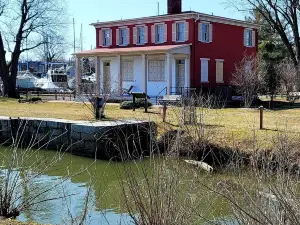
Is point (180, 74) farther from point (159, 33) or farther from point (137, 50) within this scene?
point (137, 50)

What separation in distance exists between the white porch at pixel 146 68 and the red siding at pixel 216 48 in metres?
0.60

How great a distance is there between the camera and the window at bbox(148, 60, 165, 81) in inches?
1262

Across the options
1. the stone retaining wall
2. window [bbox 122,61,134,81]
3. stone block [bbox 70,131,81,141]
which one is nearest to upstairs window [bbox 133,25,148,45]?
window [bbox 122,61,134,81]

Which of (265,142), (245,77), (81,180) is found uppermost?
(245,77)

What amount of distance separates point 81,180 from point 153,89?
792 inches

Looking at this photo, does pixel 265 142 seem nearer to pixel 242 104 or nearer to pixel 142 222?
pixel 142 222

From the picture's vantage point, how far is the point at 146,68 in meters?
32.0

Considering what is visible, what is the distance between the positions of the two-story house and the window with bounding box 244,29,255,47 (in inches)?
2.9

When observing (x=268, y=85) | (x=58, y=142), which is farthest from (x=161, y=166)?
(x=268, y=85)

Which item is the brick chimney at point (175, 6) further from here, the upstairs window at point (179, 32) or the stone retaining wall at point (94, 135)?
the stone retaining wall at point (94, 135)

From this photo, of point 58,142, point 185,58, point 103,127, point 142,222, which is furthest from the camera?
point 185,58

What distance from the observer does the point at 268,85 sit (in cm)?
2898

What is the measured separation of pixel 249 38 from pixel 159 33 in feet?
24.3

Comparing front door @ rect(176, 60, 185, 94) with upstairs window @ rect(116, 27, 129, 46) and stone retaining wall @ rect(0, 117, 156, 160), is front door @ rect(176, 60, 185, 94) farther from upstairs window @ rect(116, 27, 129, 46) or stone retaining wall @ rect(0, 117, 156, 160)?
stone retaining wall @ rect(0, 117, 156, 160)
